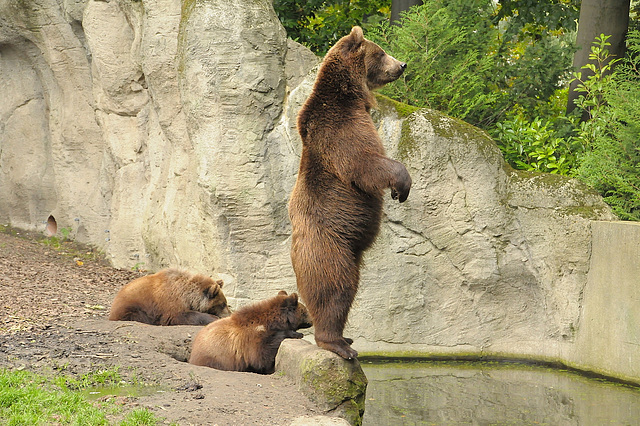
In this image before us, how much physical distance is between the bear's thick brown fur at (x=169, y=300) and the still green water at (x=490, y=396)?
1.97 metres

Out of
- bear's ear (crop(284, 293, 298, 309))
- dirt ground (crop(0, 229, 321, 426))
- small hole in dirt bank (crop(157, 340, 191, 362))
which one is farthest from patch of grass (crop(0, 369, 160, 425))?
bear's ear (crop(284, 293, 298, 309))

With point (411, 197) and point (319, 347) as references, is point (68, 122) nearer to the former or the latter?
point (411, 197)

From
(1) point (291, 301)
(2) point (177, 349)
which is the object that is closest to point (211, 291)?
(2) point (177, 349)

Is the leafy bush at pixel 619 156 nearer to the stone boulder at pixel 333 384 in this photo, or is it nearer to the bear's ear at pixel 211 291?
the bear's ear at pixel 211 291

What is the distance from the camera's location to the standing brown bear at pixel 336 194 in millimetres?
5234

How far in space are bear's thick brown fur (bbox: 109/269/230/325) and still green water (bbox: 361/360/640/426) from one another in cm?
197

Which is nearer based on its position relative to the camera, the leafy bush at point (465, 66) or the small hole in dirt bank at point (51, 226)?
the leafy bush at point (465, 66)

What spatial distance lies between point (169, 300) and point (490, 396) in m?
3.46

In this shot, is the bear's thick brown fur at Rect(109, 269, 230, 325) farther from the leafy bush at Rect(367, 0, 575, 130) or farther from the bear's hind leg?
the leafy bush at Rect(367, 0, 575, 130)

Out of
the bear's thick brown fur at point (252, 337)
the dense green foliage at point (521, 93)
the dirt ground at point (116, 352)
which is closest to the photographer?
the dirt ground at point (116, 352)

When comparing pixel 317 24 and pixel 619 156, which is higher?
pixel 317 24

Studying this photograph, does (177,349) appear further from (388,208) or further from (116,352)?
(388,208)

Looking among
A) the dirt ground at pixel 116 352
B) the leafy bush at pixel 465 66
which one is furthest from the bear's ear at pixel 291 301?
the leafy bush at pixel 465 66

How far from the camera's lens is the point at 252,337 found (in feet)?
20.9
